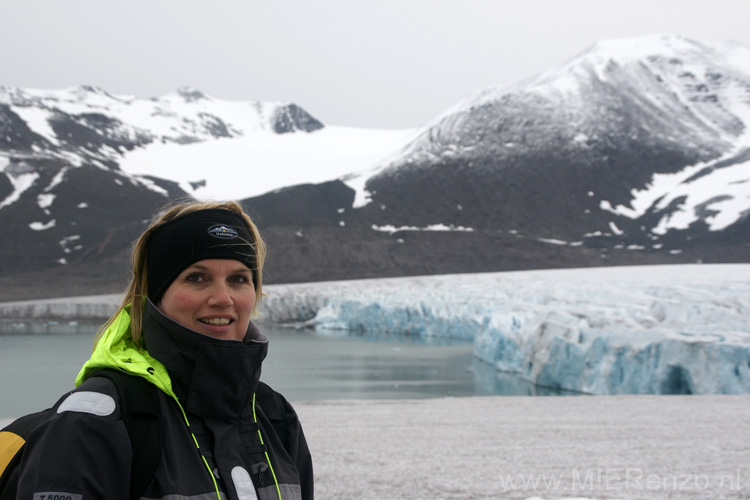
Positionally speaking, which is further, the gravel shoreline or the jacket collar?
the gravel shoreline

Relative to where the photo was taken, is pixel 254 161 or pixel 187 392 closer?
pixel 187 392

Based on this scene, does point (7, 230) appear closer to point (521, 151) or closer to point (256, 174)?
point (256, 174)

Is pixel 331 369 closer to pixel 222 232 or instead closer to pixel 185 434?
pixel 222 232

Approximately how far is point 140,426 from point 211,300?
0.29 meters

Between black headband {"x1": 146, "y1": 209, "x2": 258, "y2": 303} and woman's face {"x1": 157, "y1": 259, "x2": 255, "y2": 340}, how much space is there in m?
0.02

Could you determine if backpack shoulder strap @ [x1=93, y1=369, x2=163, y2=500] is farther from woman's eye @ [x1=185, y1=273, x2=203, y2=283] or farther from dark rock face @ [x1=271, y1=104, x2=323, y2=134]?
dark rock face @ [x1=271, y1=104, x2=323, y2=134]

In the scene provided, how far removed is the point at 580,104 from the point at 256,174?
127 ft

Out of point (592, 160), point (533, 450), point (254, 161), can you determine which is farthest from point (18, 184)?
point (533, 450)

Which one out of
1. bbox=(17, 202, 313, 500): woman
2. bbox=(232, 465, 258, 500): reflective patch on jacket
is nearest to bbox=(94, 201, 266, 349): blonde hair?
bbox=(17, 202, 313, 500): woman

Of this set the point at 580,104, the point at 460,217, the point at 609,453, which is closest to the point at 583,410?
the point at 609,453

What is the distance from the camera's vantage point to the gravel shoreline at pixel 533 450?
12.1ft

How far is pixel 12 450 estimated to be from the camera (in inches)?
44.8

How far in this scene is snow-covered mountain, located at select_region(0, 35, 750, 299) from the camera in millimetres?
52812

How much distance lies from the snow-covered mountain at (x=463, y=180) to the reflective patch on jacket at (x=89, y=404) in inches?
1829
